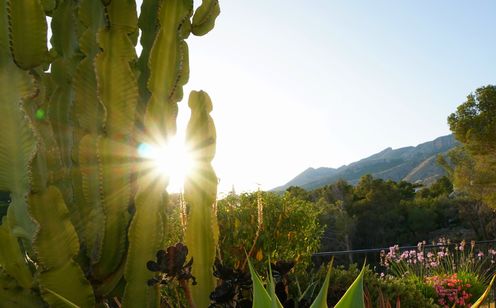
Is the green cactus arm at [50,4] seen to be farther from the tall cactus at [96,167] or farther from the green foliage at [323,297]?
the green foliage at [323,297]

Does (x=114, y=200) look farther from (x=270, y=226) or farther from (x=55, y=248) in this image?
(x=270, y=226)

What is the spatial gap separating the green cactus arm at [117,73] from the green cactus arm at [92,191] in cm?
12

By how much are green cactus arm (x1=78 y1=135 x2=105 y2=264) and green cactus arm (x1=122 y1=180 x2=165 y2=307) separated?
0.52 ft

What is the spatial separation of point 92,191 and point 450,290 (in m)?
6.58

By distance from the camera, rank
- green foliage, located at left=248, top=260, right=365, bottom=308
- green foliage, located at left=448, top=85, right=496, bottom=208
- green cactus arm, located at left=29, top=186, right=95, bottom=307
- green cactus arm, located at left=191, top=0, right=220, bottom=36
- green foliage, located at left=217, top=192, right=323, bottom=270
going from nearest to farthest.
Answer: green foliage, located at left=248, top=260, right=365, bottom=308, green cactus arm, located at left=29, top=186, right=95, bottom=307, green cactus arm, located at left=191, top=0, right=220, bottom=36, green foliage, located at left=217, top=192, right=323, bottom=270, green foliage, located at left=448, top=85, right=496, bottom=208

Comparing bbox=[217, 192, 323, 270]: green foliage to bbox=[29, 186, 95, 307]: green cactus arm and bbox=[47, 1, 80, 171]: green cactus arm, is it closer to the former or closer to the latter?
bbox=[47, 1, 80, 171]: green cactus arm

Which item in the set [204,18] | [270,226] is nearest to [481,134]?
[270,226]

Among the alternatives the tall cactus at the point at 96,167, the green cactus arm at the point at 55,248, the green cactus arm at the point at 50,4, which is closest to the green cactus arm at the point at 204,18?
the tall cactus at the point at 96,167

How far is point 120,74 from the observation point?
2.13 m

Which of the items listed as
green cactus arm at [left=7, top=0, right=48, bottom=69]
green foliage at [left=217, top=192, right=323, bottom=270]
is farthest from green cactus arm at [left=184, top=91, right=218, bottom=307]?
green foliage at [left=217, top=192, right=323, bottom=270]

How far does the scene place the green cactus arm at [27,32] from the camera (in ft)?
6.67

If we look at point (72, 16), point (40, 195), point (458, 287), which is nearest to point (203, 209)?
point (40, 195)

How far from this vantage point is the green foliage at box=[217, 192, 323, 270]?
224 inches

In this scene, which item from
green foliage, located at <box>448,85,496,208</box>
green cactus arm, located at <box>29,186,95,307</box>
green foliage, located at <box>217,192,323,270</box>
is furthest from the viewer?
green foliage, located at <box>448,85,496,208</box>
